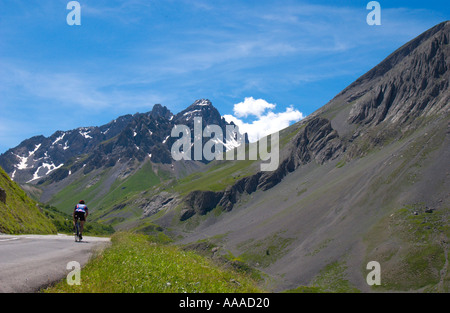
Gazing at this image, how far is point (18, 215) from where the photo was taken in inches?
1382

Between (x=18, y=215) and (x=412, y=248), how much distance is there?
10662 centimetres

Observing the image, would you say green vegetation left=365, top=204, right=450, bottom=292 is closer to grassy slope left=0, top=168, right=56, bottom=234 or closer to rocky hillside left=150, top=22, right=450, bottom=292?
rocky hillside left=150, top=22, right=450, bottom=292

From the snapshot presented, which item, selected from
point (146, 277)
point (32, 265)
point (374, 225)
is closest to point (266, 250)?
point (374, 225)

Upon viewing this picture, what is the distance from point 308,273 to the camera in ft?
370

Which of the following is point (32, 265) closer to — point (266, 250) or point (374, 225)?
point (374, 225)

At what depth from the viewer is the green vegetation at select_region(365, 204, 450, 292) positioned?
305ft

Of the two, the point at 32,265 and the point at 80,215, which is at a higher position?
the point at 80,215

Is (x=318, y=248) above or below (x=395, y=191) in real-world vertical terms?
below

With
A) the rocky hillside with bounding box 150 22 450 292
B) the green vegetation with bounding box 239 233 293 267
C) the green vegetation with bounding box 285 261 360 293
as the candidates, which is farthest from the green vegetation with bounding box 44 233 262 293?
the green vegetation with bounding box 239 233 293 267

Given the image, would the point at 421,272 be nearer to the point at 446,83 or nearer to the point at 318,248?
the point at 318,248

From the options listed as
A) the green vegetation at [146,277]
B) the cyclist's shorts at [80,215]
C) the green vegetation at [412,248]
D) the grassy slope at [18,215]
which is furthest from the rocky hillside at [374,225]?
the green vegetation at [146,277]

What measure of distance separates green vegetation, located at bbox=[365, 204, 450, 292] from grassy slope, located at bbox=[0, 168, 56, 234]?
88704mm
